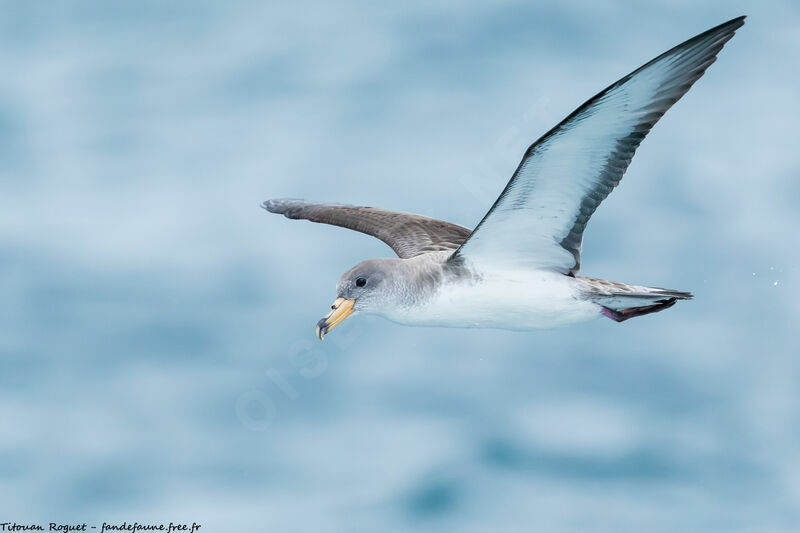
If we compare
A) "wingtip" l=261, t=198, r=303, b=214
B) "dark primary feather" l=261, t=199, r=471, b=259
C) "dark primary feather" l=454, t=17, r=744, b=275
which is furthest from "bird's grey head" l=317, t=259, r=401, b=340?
"wingtip" l=261, t=198, r=303, b=214

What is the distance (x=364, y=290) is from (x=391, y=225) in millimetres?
3025

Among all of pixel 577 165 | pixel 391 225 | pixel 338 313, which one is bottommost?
pixel 338 313

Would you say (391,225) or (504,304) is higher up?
(391,225)

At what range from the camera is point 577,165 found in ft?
38.5

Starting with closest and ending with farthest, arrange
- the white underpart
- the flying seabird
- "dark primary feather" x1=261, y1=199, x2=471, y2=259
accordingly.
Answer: the flying seabird
the white underpart
"dark primary feather" x1=261, y1=199, x2=471, y2=259

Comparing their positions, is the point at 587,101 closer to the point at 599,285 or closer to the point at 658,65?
the point at 658,65

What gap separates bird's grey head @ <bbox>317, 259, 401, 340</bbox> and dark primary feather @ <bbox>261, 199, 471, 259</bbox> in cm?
181

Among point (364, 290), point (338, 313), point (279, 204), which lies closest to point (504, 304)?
point (364, 290)

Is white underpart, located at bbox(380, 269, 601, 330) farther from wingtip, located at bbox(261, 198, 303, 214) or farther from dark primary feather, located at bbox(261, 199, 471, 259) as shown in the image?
wingtip, located at bbox(261, 198, 303, 214)

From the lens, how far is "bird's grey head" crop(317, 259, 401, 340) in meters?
12.7

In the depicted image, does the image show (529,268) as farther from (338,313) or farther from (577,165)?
(338,313)

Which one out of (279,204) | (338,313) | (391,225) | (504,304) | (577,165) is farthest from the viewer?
(279,204)

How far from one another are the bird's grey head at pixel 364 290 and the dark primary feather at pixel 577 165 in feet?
2.58

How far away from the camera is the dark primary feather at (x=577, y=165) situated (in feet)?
35.9
